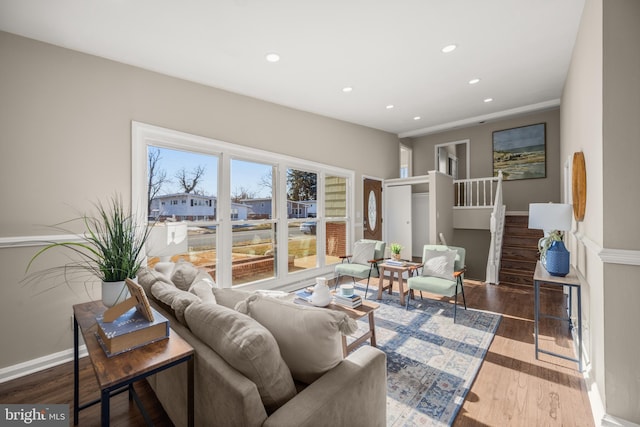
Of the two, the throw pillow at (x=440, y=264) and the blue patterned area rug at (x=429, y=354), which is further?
the throw pillow at (x=440, y=264)

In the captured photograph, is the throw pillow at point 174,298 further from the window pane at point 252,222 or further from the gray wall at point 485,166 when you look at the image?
the gray wall at point 485,166

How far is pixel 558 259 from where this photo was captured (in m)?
2.52

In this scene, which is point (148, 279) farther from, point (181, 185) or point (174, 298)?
point (181, 185)

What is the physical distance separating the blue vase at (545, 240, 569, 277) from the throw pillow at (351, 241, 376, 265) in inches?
92.0

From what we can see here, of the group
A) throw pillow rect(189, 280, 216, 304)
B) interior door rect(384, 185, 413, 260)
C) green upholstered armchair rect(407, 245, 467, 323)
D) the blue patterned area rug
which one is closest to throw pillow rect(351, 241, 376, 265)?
the blue patterned area rug

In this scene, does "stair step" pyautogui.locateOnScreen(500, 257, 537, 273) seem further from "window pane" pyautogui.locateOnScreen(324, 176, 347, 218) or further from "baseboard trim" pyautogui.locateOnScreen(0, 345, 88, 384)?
"baseboard trim" pyautogui.locateOnScreen(0, 345, 88, 384)

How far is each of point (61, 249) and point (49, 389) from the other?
3.85 ft

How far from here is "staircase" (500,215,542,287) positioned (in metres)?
5.01

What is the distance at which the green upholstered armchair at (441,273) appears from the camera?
3.43 m

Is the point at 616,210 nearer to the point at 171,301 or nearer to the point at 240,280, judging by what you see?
the point at 171,301

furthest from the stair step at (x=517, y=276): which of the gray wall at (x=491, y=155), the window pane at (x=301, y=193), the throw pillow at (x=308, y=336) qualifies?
the throw pillow at (x=308, y=336)

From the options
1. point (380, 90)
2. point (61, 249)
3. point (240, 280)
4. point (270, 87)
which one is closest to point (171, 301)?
point (61, 249)

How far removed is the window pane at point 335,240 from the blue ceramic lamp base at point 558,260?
3428mm

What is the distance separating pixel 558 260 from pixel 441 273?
137cm
